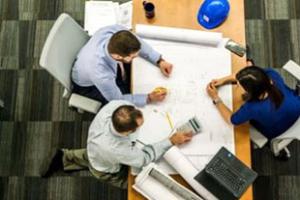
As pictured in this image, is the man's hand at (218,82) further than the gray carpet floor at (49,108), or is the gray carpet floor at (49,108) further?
the gray carpet floor at (49,108)

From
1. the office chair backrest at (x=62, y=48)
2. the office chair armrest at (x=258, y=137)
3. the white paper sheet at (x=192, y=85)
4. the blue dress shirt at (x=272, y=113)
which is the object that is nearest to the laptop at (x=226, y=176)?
the white paper sheet at (x=192, y=85)

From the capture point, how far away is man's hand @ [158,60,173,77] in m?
2.04

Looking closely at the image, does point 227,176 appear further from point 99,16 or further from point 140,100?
point 99,16

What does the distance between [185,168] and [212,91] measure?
1.32 ft

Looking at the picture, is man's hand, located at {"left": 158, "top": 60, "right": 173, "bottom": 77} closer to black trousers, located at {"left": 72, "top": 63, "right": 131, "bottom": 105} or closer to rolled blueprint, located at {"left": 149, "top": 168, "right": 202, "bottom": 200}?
black trousers, located at {"left": 72, "top": 63, "right": 131, "bottom": 105}

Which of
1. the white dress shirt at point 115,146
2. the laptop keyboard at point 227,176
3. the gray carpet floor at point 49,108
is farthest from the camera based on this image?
the gray carpet floor at point 49,108

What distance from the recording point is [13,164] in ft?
9.14

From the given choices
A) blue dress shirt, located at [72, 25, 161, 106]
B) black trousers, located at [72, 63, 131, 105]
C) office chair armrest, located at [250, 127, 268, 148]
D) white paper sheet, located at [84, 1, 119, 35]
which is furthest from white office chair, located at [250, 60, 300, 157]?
white paper sheet, located at [84, 1, 119, 35]

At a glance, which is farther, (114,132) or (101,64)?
(101,64)

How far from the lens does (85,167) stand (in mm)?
2674

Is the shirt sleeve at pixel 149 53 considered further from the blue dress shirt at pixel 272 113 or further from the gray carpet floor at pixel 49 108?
the gray carpet floor at pixel 49 108

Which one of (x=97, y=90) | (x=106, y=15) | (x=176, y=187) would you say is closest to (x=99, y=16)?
(x=106, y=15)

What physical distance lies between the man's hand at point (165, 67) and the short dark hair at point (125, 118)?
309 millimetres

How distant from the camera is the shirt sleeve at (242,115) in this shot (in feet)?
6.20
